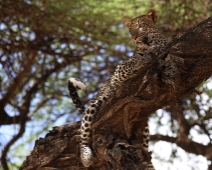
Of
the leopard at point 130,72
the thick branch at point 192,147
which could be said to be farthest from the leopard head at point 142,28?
the thick branch at point 192,147

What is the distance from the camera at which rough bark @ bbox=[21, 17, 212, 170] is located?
3.44 meters

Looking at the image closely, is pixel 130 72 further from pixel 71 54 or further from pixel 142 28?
pixel 71 54

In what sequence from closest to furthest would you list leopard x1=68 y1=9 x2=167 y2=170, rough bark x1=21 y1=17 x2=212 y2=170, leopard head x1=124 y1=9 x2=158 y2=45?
1. rough bark x1=21 y1=17 x2=212 y2=170
2. leopard x1=68 y1=9 x2=167 y2=170
3. leopard head x1=124 y1=9 x2=158 y2=45

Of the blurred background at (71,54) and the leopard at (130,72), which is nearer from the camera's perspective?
the leopard at (130,72)

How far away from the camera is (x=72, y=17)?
24.1ft

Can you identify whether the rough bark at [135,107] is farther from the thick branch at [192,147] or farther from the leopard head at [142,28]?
the thick branch at [192,147]

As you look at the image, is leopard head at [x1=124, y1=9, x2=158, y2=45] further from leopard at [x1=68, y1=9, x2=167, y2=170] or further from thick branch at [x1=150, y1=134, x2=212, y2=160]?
thick branch at [x1=150, y1=134, x2=212, y2=160]

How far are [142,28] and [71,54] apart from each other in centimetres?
358

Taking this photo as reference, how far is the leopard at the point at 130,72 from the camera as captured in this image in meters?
4.18

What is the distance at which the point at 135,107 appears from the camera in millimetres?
3803

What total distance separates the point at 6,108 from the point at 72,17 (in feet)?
6.51

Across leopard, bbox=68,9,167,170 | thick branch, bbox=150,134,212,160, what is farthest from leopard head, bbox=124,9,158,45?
thick branch, bbox=150,134,212,160

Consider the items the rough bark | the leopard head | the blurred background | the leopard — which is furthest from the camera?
the blurred background

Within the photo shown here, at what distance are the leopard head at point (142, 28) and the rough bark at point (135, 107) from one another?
1.14ft
